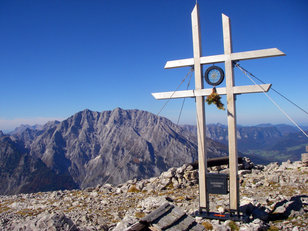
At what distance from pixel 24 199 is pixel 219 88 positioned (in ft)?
64.8

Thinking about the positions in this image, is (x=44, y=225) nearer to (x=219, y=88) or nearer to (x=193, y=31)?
(x=219, y=88)

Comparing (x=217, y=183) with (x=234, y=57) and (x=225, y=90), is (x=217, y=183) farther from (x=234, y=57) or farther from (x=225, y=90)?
(x=234, y=57)

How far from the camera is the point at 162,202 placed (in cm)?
1455

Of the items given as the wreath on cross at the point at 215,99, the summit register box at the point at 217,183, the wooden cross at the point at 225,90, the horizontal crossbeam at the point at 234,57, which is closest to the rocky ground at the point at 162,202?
the summit register box at the point at 217,183

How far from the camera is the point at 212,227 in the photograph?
10172 millimetres

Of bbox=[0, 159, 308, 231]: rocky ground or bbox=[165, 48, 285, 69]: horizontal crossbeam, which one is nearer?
bbox=[0, 159, 308, 231]: rocky ground

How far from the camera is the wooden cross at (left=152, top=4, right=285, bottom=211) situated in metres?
11.0

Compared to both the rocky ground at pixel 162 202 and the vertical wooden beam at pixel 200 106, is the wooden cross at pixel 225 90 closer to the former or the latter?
the vertical wooden beam at pixel 200 106

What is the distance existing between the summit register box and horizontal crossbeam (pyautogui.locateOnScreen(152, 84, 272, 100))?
4073mm

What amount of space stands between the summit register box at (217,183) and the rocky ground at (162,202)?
1.26m

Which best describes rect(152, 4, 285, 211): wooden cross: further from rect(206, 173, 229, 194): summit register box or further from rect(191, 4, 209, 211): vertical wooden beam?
rect(206, 173, 229, 194): summit register box

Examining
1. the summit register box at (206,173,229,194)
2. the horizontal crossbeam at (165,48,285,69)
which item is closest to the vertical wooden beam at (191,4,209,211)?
the summit register box at (206,173,229,194)

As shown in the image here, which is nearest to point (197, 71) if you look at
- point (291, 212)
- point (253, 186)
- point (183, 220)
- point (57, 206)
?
point (183, 220)

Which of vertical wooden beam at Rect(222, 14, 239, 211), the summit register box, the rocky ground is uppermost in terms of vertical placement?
vertical wooden beam at Rect(222, 14, 239, 211)
